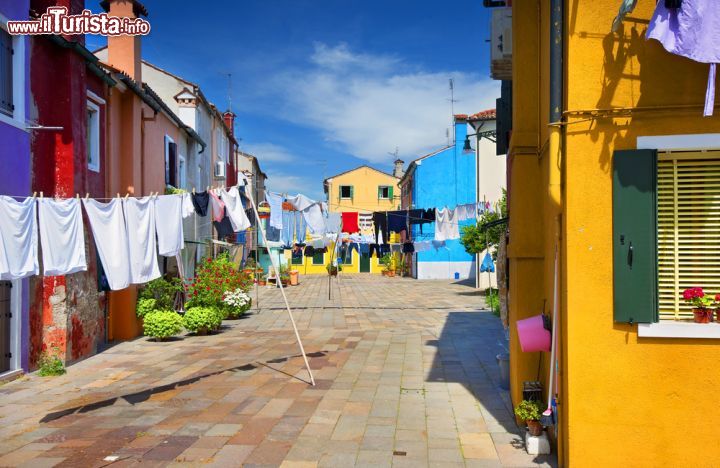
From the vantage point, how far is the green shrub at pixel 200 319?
44.3 ft

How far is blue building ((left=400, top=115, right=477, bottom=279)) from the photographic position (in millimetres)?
36312

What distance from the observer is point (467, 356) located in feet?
34.5

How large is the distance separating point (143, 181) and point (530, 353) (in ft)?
35.7

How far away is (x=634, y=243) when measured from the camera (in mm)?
4477

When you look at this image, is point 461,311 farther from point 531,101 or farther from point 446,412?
point 531,101

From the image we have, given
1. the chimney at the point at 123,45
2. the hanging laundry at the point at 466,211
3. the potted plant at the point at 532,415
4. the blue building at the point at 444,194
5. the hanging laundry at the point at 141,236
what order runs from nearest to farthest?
the potted plant at the point at 532,415 < the hanging laundry at the point at 141,236 < the chimney at the point at 123,45 < the hanging laundry at the point at 466,211 < the blue building at the point at 444,194

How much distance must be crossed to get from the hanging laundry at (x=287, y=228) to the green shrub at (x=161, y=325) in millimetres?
9452

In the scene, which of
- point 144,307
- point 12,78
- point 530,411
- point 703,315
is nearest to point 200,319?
point 144,307

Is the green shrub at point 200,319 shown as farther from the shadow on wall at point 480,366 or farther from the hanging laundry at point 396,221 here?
the hanging laundry at point 396,221

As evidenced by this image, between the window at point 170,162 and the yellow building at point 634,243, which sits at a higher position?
the window at point 170,162

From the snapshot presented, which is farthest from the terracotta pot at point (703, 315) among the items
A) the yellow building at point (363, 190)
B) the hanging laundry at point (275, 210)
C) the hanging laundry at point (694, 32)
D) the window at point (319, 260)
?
the yellow building at point (363, 190)

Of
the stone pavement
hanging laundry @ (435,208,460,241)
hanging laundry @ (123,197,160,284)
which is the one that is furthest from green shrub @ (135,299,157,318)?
hanging laundry @ (435,208,460,241)

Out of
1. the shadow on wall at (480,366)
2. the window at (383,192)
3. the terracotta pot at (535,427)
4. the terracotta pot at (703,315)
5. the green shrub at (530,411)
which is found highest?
the window at (383,192)

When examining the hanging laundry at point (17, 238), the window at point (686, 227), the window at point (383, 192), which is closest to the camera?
the window at point (686, 227)
